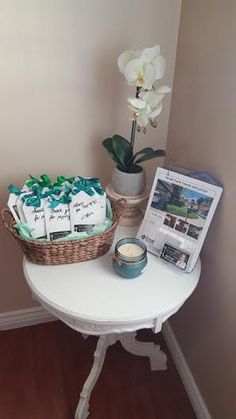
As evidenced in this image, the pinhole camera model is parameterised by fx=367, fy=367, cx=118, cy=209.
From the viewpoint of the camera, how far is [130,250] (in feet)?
3.50

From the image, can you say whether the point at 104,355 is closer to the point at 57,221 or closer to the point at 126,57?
the point at 57,221

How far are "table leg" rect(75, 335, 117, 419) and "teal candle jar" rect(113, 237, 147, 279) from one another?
0.88ft

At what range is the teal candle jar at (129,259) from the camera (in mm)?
1011

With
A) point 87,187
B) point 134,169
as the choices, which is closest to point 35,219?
point 87,187

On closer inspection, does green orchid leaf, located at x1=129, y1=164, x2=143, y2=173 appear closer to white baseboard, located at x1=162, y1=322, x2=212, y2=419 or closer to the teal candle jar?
the teal candle jar

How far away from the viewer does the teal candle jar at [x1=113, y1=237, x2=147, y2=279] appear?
39.8 inches

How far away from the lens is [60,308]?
94cm

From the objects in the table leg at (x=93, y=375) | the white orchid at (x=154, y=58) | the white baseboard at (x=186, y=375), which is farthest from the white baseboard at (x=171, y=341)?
the white orchid at (x=154, y=58)

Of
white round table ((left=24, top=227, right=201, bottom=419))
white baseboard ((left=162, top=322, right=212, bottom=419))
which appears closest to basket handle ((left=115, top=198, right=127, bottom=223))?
white round table ((left=24, top=227, right=201, bottom=419))

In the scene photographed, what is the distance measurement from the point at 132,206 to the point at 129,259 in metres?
0.28

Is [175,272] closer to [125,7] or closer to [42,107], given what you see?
[42,107]

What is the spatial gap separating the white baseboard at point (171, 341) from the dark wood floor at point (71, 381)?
0.03 metres

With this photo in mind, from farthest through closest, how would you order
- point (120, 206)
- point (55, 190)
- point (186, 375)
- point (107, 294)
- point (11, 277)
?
→ point (11, 277), point (186, 375), point (120, 206), point (55, 190), point (107, 294)

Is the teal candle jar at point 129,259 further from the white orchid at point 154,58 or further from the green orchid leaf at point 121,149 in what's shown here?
the white orchid at point 154,58
